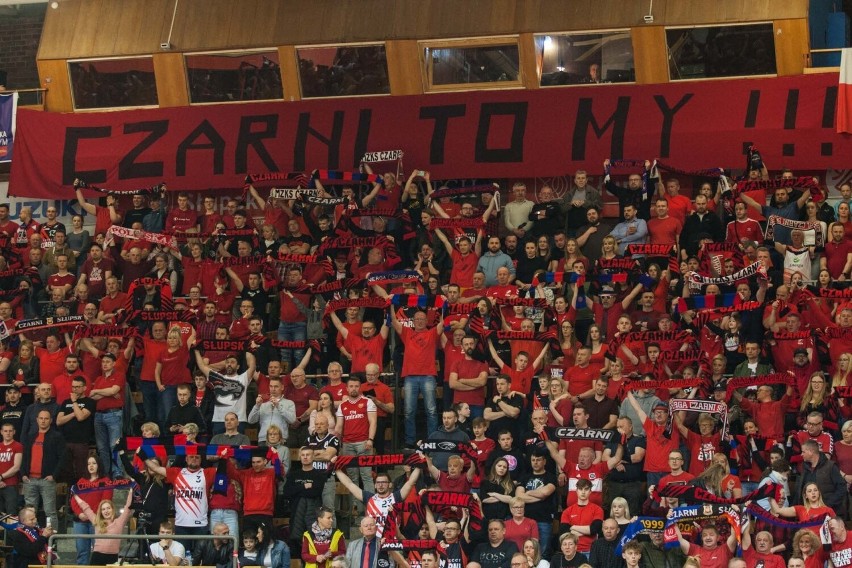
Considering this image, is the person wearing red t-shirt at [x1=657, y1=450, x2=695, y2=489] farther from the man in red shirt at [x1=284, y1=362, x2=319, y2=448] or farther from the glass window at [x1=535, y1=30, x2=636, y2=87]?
the glass window at [x1=535, y1=30, x2=636, y2=87]

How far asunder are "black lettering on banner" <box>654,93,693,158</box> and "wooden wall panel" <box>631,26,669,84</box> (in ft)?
1.18

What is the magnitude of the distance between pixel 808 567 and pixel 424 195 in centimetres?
884

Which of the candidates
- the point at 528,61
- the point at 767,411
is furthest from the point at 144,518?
the point at 528,61

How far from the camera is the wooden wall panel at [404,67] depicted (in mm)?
23281

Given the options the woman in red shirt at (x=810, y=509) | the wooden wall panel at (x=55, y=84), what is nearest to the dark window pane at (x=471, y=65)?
the wooden wall panel at (x=55, y=84)

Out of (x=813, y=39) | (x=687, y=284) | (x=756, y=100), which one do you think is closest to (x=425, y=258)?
(x=687, y=284)

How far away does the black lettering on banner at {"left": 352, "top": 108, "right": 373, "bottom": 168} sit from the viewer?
76.8 feet

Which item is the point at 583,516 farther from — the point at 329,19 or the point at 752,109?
the point at 329,19

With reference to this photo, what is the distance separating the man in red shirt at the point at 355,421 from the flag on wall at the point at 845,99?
7.64 metres

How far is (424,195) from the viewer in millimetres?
22594

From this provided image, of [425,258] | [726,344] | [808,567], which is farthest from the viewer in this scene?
[425,258]

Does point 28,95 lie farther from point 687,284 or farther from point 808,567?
point 808,567

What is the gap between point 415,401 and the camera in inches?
738

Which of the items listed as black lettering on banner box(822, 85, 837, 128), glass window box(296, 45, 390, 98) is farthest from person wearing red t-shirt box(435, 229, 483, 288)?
black lettering on banner box(822, 85, 837, 128)
